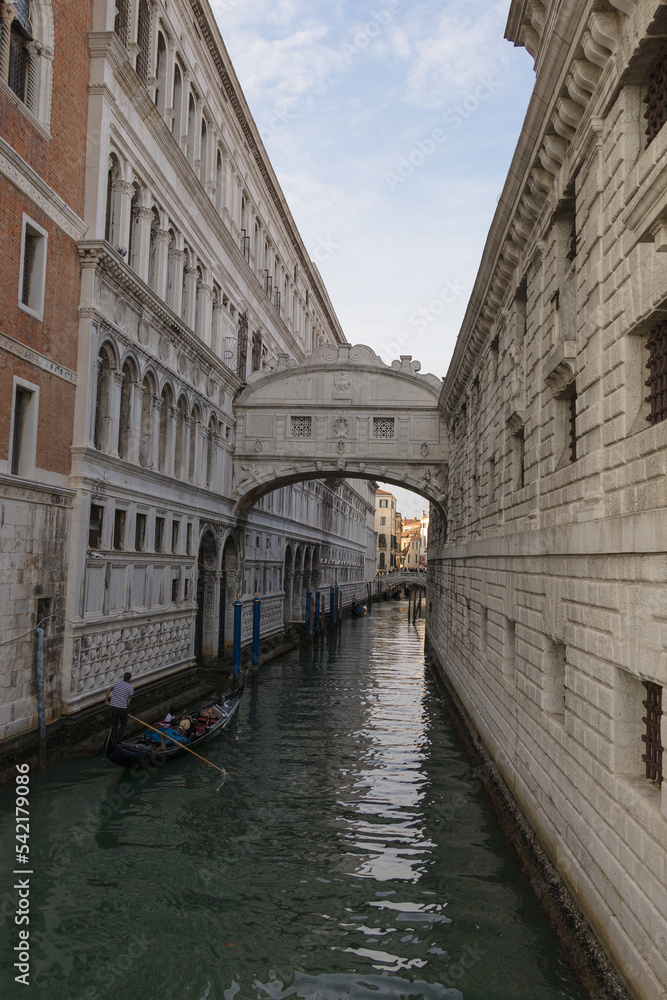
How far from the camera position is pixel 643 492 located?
5.58 metres

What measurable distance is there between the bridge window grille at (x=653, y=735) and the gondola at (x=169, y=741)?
26.4 feet

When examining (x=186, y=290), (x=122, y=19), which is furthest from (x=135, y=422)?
(x=122, y=19)

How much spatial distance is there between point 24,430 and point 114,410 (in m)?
2.83

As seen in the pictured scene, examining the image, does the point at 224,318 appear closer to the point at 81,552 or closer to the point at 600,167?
the point at 81,552

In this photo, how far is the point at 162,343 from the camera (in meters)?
16.8

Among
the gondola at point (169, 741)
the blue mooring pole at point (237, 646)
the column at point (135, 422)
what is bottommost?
the gondola at point (169, 741)

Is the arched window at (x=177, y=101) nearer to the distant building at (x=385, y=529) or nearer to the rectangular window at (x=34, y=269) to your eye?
the rectangular window at (x=34, y=269)

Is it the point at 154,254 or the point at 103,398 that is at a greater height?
the point at 154,254

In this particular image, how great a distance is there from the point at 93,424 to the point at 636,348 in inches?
383

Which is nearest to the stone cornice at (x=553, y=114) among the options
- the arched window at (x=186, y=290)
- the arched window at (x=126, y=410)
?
the arched window at (x=126, y=410)

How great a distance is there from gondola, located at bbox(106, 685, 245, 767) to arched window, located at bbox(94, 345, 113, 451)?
4957mm

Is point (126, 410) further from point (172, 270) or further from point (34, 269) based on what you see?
point (172, 270)

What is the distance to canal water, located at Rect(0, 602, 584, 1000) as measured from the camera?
21.0 feet

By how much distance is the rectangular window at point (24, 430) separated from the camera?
451 inches
